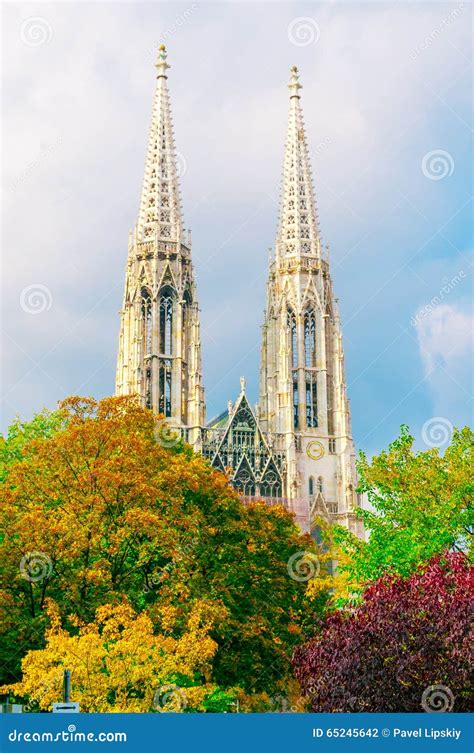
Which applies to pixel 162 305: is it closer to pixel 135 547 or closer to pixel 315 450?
pixel 315 450

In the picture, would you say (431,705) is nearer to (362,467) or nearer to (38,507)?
(38,507)

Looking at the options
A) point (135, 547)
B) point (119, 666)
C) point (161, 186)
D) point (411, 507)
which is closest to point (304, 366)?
point (161, 186)

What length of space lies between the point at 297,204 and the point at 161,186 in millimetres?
11039

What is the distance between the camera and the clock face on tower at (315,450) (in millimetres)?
74812

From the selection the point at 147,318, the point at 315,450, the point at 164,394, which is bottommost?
the point at 315,450

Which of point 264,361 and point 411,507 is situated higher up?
point 264,361

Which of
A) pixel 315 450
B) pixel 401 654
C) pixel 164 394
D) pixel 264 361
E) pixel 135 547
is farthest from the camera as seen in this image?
pixel 264 361

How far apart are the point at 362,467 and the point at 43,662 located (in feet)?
49.3

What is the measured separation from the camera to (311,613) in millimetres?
32438

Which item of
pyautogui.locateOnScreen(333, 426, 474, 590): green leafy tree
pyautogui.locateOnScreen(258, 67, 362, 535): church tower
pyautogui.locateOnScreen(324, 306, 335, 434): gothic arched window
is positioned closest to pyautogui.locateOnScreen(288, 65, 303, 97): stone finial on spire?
pyautogui.locateOnScreen(258, 67, 362, 535): church tower

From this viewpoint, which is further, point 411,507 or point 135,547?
point 411,507

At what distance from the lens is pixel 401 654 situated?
23.1 metres

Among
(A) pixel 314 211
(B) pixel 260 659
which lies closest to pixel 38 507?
(B) pixel 260 659

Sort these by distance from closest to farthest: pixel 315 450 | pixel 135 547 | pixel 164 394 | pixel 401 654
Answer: pixel 401 654 < pixel 135 547 < pixel 164 394 < pixel 315 450
